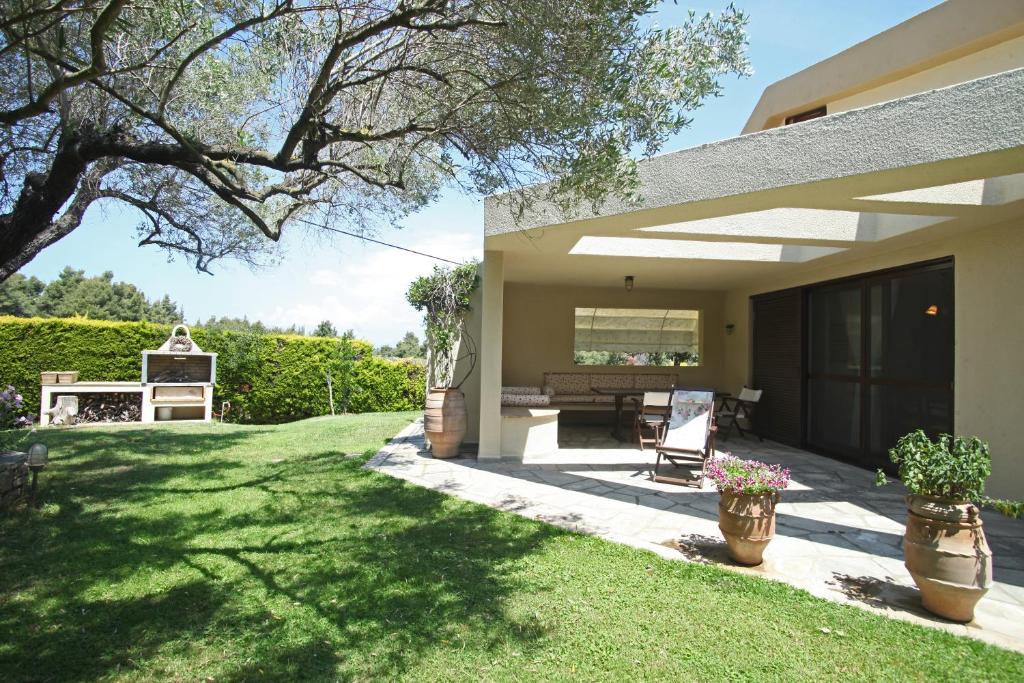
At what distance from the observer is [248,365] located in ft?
41.3

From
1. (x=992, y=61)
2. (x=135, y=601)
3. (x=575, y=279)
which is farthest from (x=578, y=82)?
(x=992, y=61)

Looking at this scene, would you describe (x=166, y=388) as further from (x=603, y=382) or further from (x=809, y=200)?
(x=809, y=200)

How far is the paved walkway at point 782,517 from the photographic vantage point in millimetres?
3424

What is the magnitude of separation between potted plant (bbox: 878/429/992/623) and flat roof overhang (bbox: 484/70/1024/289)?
187cm

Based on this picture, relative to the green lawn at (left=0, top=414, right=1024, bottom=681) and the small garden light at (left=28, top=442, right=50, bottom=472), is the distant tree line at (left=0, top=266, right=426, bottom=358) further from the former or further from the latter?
the green lawn at (left=0, top=414, right=1024, bottom=681)

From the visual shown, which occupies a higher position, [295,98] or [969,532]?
[295,98]

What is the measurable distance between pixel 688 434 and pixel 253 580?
5.13 m

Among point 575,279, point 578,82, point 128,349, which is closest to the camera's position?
point 578,82

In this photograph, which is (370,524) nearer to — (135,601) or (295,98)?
(135,601)

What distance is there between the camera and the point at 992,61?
8.46 meters

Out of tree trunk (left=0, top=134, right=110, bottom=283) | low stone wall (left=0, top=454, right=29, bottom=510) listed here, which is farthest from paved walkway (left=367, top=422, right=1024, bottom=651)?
tree trunk (left=0, top=134, right=110, bottom=283)

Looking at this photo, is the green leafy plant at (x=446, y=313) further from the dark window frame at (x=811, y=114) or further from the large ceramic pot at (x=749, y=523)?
the dark window frame at (x=811, y=114)

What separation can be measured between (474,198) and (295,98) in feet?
7.54

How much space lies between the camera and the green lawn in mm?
2574
